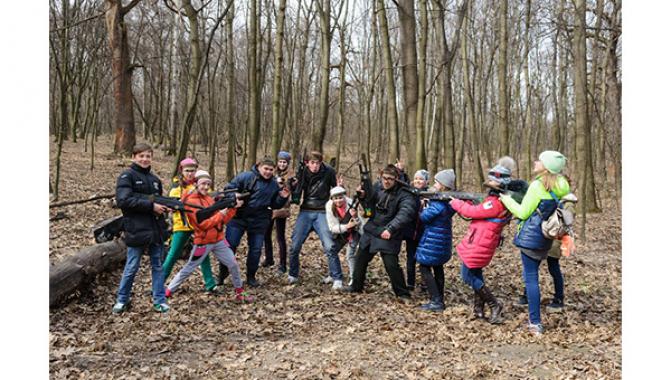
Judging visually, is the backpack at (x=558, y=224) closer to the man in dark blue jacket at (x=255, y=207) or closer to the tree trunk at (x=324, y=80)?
the man in dark blue jacket at (x=255, y=207)

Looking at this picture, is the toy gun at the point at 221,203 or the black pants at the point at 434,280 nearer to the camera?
the toy gun at the point at 221,203

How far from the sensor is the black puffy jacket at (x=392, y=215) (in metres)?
6.06

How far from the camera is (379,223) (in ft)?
20.6

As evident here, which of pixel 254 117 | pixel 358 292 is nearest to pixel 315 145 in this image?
pixel 254 117

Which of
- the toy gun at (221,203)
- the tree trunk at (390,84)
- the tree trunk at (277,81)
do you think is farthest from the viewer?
the tree trunk at (390,84)

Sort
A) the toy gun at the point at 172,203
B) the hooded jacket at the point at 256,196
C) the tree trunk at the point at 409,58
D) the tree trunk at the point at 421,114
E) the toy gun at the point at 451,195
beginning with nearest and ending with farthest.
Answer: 1. the toy gun at the point at 172,203
2. the toy gun at the point at 451,195
3. the hooded jacket at the point at 256,196
4. the tree trunk at the point at 421,114
5. the tree trunk at the point at 409,58

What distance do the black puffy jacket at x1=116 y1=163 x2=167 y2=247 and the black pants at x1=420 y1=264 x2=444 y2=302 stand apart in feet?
10.0

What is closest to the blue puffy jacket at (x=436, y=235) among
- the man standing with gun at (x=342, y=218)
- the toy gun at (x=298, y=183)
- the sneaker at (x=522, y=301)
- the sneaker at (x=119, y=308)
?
the man standing with gun at (x=342, y=218)

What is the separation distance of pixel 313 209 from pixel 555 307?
10.9 feet

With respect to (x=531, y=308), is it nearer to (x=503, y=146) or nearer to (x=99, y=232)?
(x=99, y=232)

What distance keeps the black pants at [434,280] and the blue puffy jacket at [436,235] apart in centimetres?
11

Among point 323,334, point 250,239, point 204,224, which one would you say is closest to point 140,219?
point 204,224

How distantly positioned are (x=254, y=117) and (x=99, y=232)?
3910mm

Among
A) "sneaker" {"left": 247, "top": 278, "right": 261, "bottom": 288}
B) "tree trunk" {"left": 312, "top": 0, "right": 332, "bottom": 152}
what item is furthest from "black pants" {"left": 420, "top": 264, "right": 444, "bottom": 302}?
"tree trunk" {"left": 312, "top": 0, "right": 332, "bottom": 152}
